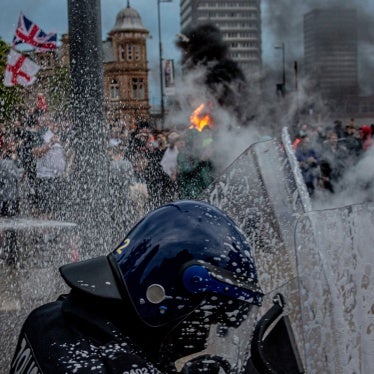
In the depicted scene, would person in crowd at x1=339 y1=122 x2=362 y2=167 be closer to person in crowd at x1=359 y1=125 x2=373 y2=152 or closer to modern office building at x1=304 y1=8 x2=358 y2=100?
person in crowd at x1=359 y1=125 x2=373 y2=152

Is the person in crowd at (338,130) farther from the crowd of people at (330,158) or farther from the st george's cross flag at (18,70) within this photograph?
the st george's cross flag at (18,70)

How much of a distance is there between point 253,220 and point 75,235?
3100 millimetres

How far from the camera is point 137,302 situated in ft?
5.78

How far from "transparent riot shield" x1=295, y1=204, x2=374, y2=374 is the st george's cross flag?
12.1 metres

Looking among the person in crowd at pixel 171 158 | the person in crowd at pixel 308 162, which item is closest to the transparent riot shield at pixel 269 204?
the person in crowd at pixel 171 158

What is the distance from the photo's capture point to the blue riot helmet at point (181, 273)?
1.76 meters

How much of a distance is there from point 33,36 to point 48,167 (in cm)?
726

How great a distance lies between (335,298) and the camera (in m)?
1.67

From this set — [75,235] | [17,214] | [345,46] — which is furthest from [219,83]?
[75,235]

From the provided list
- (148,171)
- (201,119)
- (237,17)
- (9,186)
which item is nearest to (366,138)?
(201,119)

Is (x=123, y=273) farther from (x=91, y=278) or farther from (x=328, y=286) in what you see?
(x=328, y=286)

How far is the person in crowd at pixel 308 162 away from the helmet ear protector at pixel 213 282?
35.2 ft

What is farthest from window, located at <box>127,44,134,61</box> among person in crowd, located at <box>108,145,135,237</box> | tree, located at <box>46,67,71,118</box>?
person in crowd, located at <box>108,145,135,237</box>

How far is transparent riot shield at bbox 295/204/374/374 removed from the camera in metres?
1.67
